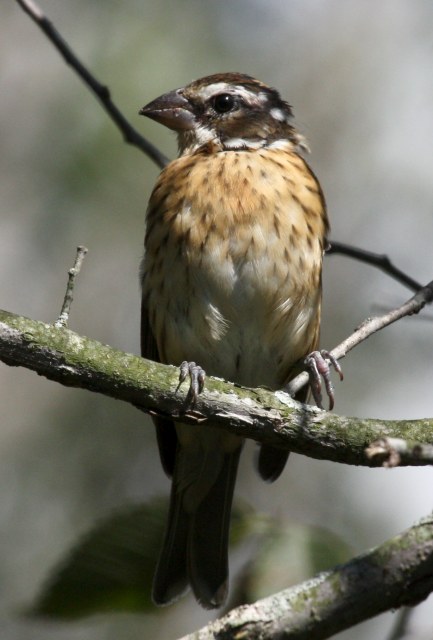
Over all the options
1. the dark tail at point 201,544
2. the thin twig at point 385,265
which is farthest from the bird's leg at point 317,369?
the dark tail at point 201,544

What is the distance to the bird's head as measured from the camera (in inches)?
207

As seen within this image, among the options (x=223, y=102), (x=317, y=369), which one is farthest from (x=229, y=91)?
(x=317, y=369)

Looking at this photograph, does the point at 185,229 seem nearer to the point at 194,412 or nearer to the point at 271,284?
the point at 271,284

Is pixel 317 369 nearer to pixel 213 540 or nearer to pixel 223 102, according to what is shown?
pixel 213 540

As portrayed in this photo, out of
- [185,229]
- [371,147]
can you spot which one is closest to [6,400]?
[185,229]

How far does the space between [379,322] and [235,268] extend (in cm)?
82

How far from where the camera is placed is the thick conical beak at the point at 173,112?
527 cm

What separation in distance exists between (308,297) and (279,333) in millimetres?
204

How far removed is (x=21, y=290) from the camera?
25.3 feet

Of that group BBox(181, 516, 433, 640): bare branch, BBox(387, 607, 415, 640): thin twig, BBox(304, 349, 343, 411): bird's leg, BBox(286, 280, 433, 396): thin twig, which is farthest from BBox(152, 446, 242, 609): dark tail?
BBox(181, 516, 433, 640): bare branch

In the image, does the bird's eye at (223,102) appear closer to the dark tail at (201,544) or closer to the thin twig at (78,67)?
the thin twig at (78,67)

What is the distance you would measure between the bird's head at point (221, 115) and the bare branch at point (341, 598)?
2.69 m

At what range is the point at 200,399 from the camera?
3.57m

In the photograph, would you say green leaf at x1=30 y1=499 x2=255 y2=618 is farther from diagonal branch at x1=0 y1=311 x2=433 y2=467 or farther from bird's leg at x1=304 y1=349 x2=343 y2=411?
bird's leg at x1=304 y1=349 x2=343 y2=411
